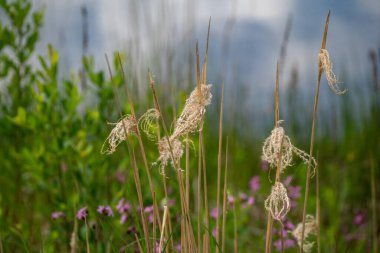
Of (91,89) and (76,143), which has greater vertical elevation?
(91,89)

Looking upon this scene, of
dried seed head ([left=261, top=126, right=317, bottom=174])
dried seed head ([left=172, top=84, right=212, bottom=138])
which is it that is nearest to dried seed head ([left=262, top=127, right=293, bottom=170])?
dried seed head ([left=261, top=126, right=317, bottom=174])

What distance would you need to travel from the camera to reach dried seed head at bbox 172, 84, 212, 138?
1.10m

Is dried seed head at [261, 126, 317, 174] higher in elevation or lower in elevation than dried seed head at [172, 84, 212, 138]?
lower

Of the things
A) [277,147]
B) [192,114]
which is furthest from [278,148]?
[192,114]

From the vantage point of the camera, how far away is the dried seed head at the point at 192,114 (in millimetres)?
1098

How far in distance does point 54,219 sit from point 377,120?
3.14 m

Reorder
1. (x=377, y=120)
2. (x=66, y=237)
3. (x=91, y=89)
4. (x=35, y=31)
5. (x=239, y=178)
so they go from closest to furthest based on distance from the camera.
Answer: (x=66, y=237) → (x=91, y=89) → (x=35, y=31) → (x=239, y=178) → (x=377, y=120)

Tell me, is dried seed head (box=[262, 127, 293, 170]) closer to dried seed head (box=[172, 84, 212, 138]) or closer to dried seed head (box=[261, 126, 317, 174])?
dried seed head (box=[261, 126, 317, 174])

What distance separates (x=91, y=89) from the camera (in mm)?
2467

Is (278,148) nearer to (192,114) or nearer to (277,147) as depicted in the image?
(277,147)

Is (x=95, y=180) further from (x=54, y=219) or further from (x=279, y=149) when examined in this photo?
(x=279, y=149)

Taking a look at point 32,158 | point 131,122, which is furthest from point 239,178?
point 131,122

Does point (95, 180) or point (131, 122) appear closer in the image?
point (131, 122)

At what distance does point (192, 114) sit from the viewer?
3.61ft
